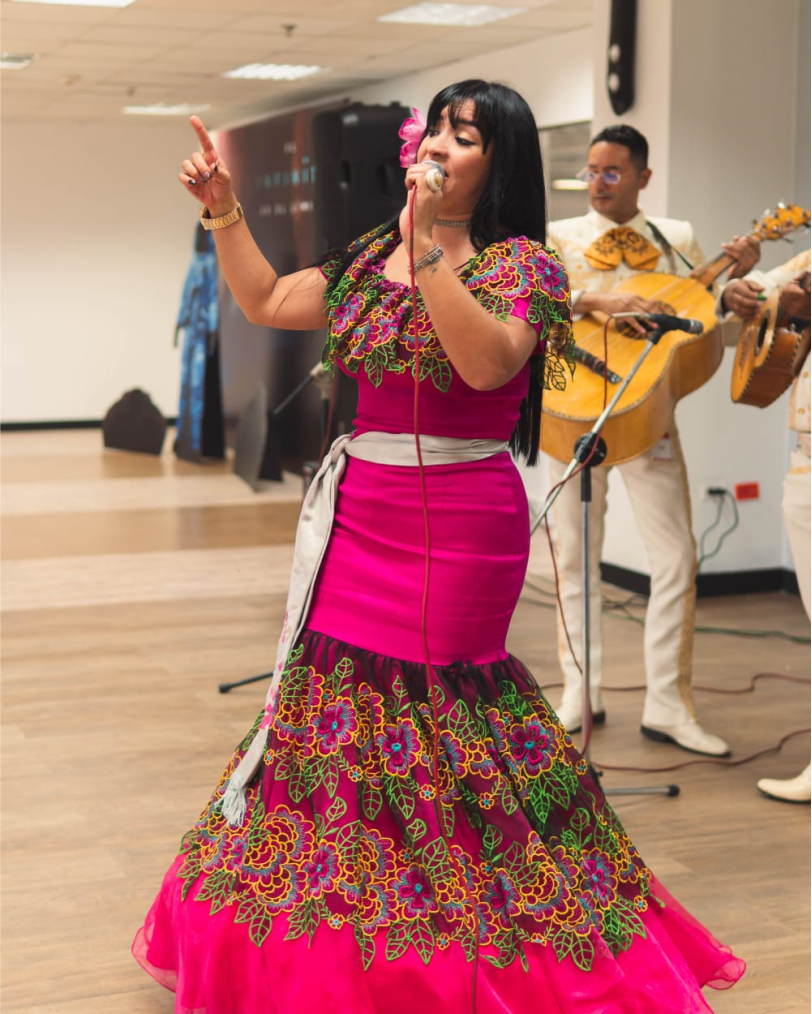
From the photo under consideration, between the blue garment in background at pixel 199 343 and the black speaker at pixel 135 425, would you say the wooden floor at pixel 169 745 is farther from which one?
the black speaker at pixel 135 425

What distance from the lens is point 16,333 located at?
14086mm

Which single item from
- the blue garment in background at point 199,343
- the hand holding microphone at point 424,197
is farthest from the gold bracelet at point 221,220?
the blue garment in background at point 199,343

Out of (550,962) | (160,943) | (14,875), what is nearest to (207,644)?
(14,875)

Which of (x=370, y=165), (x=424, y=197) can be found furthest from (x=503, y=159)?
(x=370, y=165)

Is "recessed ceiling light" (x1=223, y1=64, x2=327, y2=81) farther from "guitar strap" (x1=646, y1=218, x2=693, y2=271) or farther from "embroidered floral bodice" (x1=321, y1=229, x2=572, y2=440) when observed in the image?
"embroidered floral bodice" (x1=321, y1=229, x2=572, y2=440)

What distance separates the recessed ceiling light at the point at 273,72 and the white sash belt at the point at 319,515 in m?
8.78

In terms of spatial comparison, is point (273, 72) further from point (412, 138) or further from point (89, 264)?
point (412, 138)

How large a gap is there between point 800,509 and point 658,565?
0.63 m

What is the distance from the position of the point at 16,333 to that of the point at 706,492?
10.0m

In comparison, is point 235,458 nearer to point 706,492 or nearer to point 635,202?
point 706,492

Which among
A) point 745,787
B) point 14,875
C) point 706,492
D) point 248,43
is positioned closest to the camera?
point 14,875

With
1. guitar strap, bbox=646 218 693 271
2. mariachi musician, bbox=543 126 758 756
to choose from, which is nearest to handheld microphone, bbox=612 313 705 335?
mariachi musician, bbox=543 126 758 756

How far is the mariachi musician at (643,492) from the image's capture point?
375 cm

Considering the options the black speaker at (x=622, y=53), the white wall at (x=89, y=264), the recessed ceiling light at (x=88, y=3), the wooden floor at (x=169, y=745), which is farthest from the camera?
the white wall at (x=89, y=264)
